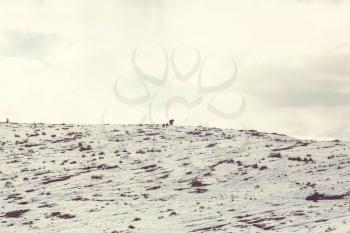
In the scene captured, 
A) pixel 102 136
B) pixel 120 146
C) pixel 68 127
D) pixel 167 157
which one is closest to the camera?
pixel 167 157

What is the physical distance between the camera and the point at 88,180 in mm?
46906

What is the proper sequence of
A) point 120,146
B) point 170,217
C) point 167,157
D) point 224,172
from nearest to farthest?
point 170,217 → point 224,172 → point 167,157 → point 120,146

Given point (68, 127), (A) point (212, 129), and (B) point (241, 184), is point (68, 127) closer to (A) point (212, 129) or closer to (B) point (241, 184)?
(A) point (212, 129)

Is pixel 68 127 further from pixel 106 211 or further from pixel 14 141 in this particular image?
pixel 106 211

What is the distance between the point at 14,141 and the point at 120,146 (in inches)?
488

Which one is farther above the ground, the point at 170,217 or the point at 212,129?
the point at 212,129

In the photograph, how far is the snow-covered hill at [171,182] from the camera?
36.3 m

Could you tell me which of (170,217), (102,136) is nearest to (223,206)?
(170,217)

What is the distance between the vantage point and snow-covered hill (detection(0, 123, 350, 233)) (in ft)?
119

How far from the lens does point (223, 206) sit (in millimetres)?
38625

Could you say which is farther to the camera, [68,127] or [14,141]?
[68,127]

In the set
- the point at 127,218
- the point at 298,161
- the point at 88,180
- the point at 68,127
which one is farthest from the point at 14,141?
the point at 298,161

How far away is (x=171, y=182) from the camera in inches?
1777

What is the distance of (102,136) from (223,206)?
25544mm
